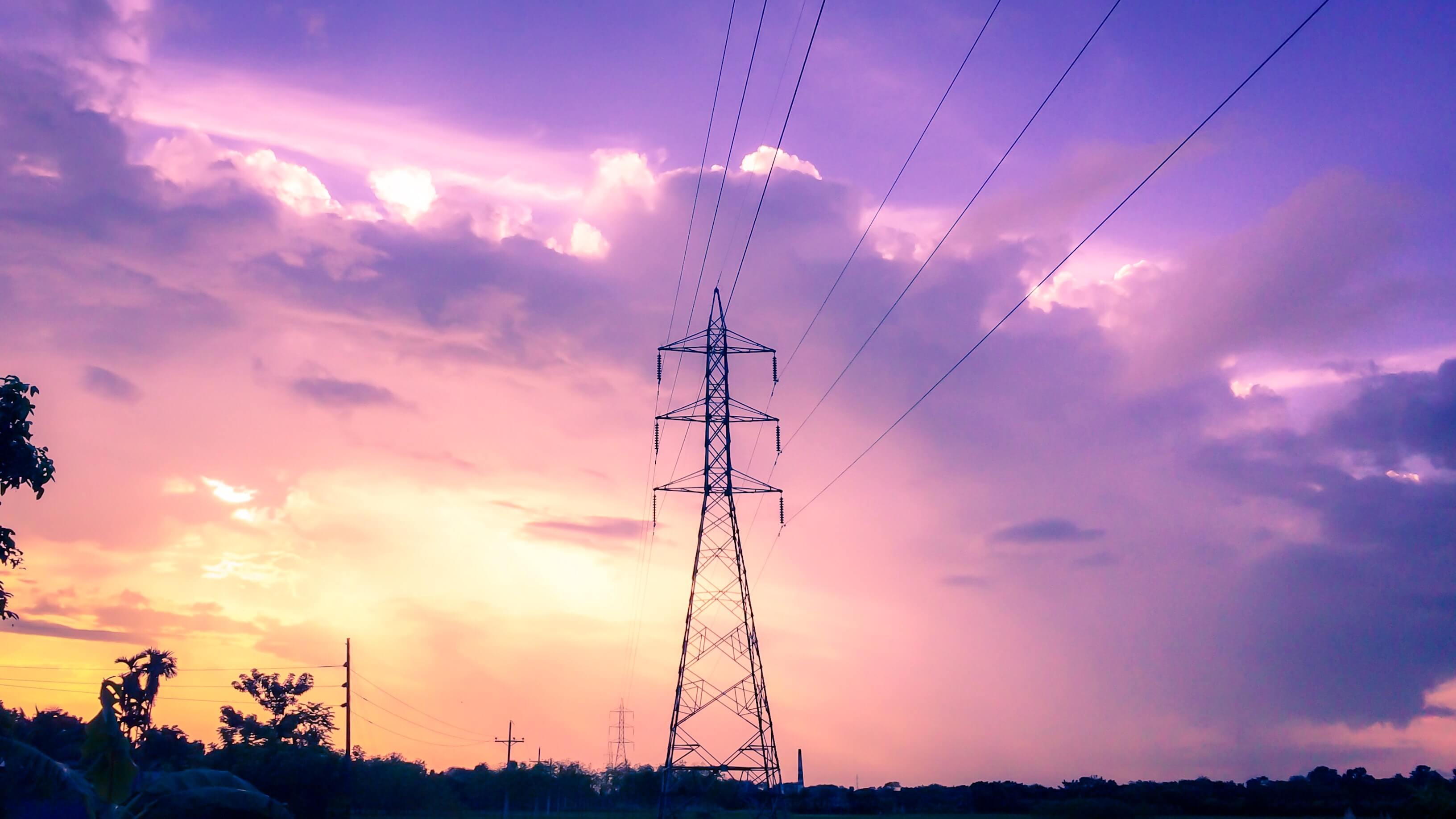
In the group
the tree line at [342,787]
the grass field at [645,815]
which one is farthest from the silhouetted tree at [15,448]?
the grass field at [645,815]

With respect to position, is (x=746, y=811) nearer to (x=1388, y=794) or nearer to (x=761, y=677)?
(x=761, y=677)

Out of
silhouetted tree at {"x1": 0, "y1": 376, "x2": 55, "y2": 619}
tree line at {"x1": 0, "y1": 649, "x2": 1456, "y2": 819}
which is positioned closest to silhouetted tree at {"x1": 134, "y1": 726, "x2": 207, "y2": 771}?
tree line at {"x1": 0, "y1": 649, "x2": 1456, "y2": 819}

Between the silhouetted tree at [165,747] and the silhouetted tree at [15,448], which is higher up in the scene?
the silhouetted tree at [15,448]

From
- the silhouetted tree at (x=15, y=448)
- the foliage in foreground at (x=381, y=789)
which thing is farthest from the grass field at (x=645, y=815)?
the silhouetted tree at (x=15, y=448)

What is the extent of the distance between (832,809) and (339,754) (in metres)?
36.4

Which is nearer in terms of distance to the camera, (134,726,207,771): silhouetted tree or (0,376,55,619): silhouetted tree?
(0,376,55,619): silhouetted tree

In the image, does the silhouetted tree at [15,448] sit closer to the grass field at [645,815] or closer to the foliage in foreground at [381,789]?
the foliage in foreground at [381,789]

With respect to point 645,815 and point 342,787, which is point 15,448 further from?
point 645,815

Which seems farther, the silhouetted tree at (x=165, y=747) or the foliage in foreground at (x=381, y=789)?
the silhouetted tree at (x=165, y=747)

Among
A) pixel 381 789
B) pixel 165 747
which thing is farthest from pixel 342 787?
pixel 165 747

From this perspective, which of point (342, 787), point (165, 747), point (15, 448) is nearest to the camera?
point (15, 448)

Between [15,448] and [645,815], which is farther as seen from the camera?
[645,815]

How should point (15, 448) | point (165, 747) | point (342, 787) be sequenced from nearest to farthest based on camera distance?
point (15, 448) < point (342, 787) < point (165, 747)

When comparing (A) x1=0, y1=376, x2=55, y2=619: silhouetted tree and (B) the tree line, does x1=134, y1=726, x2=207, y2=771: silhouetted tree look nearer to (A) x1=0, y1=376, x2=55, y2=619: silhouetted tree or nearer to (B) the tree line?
(B) the tree line
